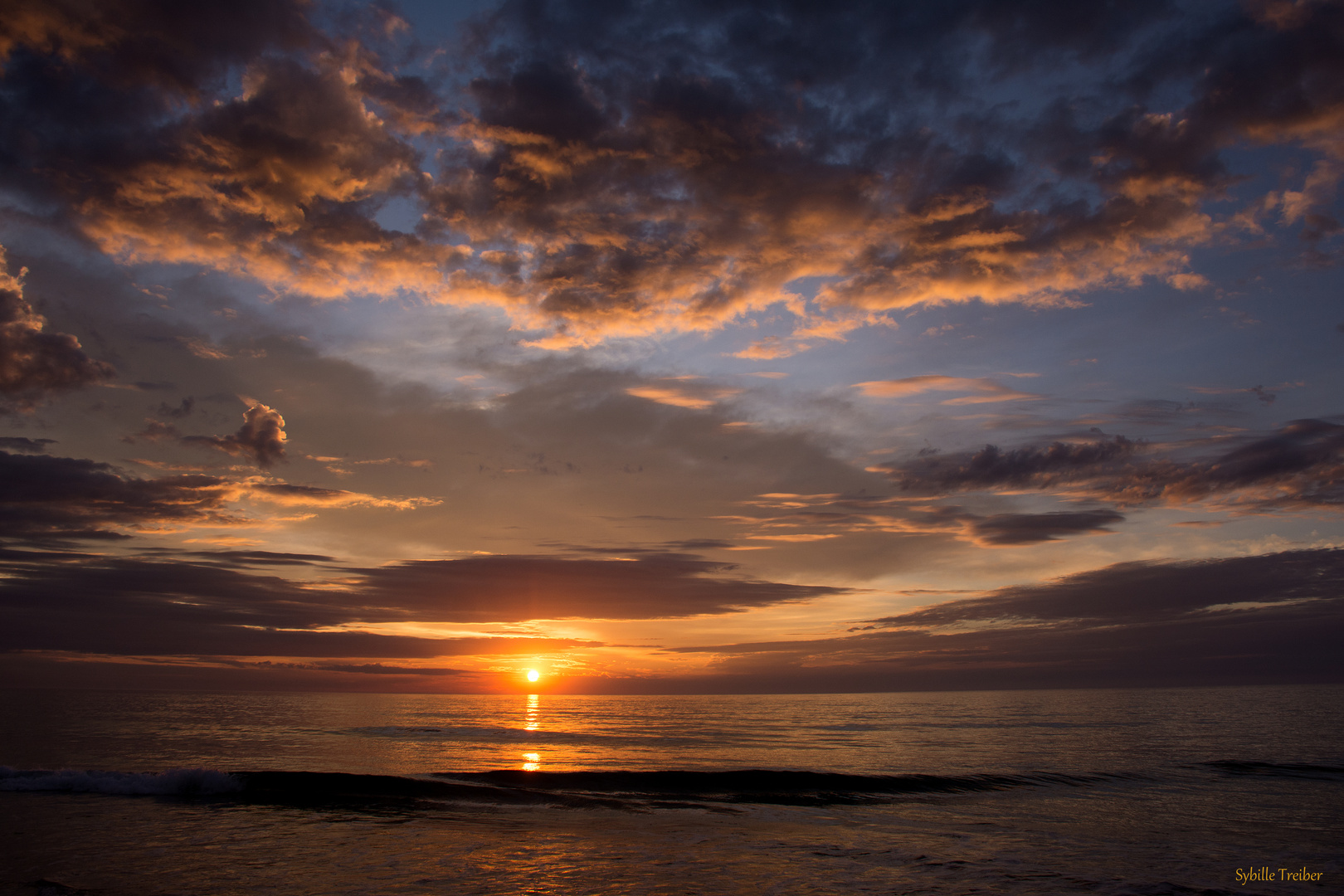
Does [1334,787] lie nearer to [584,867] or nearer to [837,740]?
[837,740]

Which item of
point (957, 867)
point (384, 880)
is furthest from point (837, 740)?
point (384, 880)

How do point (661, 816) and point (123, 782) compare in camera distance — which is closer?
point (661, 816)

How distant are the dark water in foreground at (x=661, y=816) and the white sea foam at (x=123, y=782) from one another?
116mm

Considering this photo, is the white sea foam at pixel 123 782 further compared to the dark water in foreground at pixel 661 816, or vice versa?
the white sea foam at pixel 123 782

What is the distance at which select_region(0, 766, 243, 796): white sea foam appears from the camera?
24.5m

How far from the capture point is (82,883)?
13.7 m

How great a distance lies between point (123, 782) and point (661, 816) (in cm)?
2187

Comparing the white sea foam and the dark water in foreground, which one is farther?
the white sea foam

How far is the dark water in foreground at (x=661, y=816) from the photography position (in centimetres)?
1479

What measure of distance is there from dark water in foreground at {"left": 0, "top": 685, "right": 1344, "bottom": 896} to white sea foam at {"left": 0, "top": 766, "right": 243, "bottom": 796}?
0.12 metres

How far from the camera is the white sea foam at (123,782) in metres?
24.5

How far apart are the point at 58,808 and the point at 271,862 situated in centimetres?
1218

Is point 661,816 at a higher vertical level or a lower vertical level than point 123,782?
lower

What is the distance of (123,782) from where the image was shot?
25.3 metres
